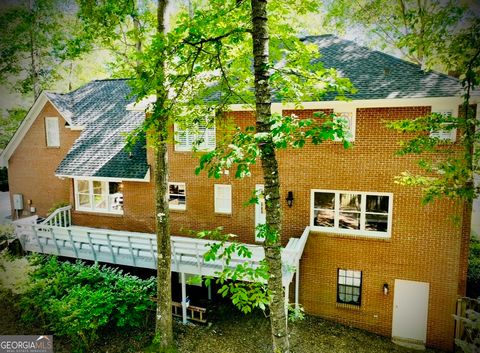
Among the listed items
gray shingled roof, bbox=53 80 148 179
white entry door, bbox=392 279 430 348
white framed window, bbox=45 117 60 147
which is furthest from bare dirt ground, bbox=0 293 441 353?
white framed window, bbox=45 117 60 147

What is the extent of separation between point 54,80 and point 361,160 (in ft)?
94.3

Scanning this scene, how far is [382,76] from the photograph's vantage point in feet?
35.5

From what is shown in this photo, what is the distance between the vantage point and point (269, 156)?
4598 mm

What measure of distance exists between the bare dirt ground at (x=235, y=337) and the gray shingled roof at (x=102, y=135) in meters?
6.23

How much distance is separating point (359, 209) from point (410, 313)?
4.09 metres

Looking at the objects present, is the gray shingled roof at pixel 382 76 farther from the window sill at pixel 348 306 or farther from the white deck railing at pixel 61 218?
the white deck railing at pixel 61 218

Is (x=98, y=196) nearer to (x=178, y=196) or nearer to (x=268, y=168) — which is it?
(x=178, y=196)

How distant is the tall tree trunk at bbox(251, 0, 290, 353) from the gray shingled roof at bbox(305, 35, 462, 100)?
639cm

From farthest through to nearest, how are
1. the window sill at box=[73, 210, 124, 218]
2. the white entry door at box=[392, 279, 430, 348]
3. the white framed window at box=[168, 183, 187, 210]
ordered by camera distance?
1. the window sill at box=[73, 210, 124, 218]
2. the white framed window at box=[168, 183, 187, 210]
3. the white entry door at box=[392, 279, 430, 348]

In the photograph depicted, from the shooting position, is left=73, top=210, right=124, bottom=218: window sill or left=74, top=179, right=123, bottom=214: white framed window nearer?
left=73, top=210, right=124, bottom=218: window sill

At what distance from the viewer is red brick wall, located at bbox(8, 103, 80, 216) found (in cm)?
1736

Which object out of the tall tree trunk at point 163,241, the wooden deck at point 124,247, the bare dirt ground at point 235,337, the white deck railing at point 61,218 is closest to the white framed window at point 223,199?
the wooden deck at point 124,247

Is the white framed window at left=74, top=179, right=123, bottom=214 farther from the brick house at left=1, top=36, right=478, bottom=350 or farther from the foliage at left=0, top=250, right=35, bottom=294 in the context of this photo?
→ the foliage at left=0, top=250, right=35, bottom=294

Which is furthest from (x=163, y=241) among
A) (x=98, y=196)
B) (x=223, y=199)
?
(x=98, y=196)
